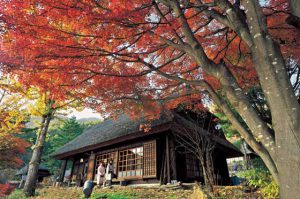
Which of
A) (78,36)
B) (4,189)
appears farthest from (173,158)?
(4,189)

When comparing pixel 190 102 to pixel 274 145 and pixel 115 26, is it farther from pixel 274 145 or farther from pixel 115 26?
pixel 274 145

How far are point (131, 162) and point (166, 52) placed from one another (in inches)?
272

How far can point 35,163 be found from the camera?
1129cm

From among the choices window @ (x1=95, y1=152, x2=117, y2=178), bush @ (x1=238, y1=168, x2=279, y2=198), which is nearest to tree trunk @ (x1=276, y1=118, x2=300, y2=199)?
bush @ (x1=238, y1=168, x2=279, y2=198)

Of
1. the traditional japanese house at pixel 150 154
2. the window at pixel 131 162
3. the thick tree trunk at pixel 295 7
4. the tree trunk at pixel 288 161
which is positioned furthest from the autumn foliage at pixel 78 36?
the window at pixel 131 162

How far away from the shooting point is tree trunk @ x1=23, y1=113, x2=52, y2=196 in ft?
35.8

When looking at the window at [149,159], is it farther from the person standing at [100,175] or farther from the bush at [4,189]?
the bush at [4,189]

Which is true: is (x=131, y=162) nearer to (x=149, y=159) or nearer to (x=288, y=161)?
(x=149, y=159)

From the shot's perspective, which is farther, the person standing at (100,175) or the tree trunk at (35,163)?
the person standing at (100,175)

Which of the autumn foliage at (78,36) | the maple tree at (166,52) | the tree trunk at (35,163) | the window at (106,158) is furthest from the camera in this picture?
the window at (106,158)

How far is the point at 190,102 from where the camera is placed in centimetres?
1203

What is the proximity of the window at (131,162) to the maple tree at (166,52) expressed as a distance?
4314 millimetres

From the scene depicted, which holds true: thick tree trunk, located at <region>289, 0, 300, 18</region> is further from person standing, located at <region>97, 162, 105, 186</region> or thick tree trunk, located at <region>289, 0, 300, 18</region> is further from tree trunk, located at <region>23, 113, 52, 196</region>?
tree trunk, located at <region>23, 113, 52, 196</region>

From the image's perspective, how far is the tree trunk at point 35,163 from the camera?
1092cm
